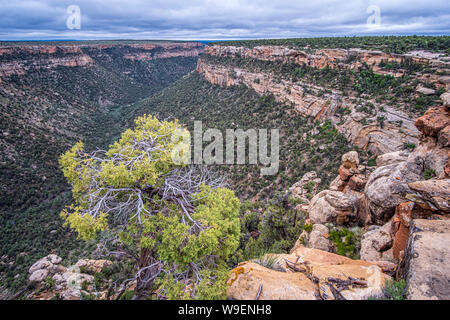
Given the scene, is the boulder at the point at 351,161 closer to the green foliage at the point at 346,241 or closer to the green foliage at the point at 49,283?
the green foliage at the point at 346,241

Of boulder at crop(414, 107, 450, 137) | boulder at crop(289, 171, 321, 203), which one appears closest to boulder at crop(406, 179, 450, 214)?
boulder at crop(414, 107, 450, 137)

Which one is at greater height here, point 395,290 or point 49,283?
point 395,290

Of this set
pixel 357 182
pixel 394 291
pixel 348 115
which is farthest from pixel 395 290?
pixel 348 115

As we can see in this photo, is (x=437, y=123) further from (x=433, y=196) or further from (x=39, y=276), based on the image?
(x=39, y=276)

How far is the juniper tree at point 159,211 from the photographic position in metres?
6.08

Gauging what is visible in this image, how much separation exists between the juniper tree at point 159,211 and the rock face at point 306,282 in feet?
2.21

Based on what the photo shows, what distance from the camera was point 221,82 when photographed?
4816 cm

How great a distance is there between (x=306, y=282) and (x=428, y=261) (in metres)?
2.58

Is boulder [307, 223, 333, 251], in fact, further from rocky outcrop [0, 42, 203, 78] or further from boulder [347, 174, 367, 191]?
rocky outcrop [0, 42, 203, 78]

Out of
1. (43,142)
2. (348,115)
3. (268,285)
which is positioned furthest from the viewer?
(43,142)

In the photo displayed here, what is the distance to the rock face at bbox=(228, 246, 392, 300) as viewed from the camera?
4.37m

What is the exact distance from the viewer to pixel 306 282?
16.1 ft

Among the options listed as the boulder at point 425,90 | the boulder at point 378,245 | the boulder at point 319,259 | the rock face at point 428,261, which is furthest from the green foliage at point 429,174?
the boulder at point 425,90

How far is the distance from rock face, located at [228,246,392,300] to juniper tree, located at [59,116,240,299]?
2.21 feet
